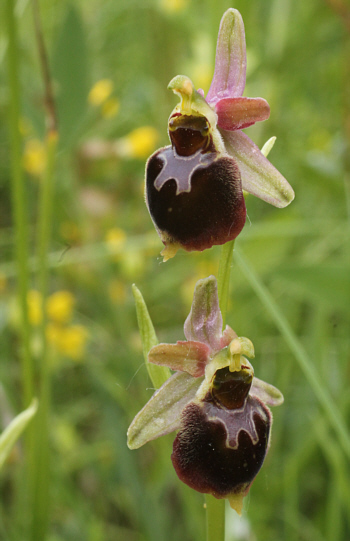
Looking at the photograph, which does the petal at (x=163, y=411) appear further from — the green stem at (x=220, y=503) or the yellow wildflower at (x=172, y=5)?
the yellow wildflower at (x=172, y=5)

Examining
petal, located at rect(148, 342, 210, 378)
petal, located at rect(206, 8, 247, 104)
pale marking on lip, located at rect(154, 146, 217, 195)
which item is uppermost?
petal, located at rect(206, 8, 247, 104)

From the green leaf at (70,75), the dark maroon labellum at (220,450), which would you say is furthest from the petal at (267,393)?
the green leaf at (70,75)

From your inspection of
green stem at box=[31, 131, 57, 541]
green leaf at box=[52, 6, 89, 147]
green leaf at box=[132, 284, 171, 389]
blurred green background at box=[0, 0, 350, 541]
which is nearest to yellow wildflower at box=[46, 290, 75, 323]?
blurred green background at box=[0, 0, 350, 541]

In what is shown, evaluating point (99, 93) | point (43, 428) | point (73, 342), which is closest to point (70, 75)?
point (99, 93)

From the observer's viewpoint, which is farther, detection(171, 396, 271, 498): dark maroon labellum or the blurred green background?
the blurred green background

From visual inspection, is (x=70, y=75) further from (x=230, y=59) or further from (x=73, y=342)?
(x=230, y=59)

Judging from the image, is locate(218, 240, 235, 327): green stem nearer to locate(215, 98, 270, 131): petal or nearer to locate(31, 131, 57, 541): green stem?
locate(215, 98, 270, 131): petal

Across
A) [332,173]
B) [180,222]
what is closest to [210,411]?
[180,222]
